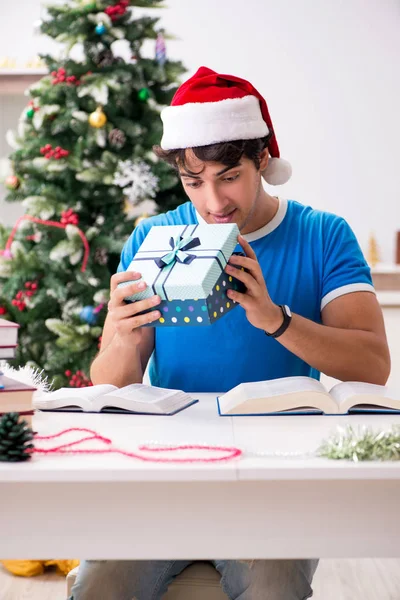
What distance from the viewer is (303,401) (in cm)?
128

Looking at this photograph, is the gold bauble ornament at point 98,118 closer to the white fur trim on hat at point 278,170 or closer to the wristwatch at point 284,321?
the white fur trim on hat at point 278,170

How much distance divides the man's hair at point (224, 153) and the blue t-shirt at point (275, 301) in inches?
6.8

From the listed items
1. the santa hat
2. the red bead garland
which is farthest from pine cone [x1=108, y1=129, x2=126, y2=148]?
the santa hat

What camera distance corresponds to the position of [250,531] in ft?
3.21

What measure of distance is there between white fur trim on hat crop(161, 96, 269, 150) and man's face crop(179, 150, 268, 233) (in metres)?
0.04

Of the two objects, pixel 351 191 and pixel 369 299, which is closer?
pixel 369 299

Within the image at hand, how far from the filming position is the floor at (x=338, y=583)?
2316mm

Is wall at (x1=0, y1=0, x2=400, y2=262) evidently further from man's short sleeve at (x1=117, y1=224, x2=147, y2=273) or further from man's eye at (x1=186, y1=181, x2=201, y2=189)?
man's eye at (x1=186, y1=181, x2=201, y2=189)

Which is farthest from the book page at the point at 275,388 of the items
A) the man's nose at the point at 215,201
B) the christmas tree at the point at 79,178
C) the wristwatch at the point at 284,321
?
the christmas tree at the point at 79,178

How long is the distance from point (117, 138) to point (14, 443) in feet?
6.73

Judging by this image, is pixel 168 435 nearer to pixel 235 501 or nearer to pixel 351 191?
pixel 235 501

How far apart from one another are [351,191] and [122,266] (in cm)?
245

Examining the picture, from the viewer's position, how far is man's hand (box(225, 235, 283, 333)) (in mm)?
1344

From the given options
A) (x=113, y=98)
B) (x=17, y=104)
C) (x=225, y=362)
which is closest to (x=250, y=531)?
(x=225, y=362)
